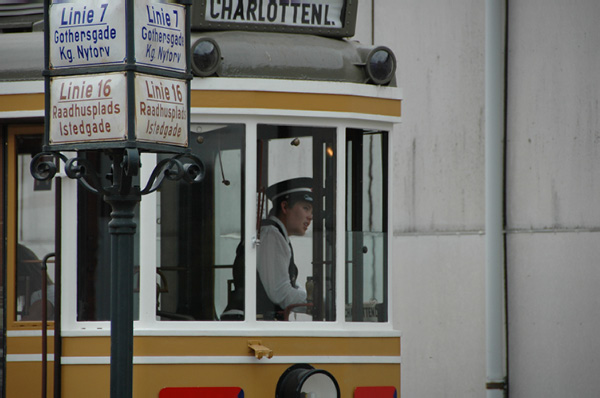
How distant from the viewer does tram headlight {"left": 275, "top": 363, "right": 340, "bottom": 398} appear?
16.3ft

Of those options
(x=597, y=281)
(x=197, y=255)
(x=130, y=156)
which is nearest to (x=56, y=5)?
(x=130, y=156)

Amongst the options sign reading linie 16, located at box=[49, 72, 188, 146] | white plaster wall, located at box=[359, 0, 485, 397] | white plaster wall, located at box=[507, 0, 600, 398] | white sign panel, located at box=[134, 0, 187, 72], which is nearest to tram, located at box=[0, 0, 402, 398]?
white sign panel, located at box=[134, 0, 187, 72]

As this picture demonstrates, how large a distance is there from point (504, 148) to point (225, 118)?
14.4 feet

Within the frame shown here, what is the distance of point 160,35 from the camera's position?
13.9ft

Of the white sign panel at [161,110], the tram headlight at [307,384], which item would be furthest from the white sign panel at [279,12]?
the tram headlight at [307,384]

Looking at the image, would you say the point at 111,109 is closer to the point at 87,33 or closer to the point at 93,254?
the point at 87,33

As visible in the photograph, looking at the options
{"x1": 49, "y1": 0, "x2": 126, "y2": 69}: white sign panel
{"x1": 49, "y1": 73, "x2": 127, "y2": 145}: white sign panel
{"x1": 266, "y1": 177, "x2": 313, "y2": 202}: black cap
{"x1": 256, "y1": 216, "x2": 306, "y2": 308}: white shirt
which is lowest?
{"x1": 256, "y1": 216, "x2": 306, "y2": 308}: white shirt

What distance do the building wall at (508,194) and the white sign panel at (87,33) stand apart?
522cm

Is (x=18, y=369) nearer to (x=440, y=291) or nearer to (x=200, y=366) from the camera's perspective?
(x=200, y=366)

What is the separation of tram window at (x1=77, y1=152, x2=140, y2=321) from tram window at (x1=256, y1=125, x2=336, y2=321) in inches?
25.4

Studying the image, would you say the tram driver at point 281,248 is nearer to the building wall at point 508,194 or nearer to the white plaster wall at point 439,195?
the building wall at point 508,194

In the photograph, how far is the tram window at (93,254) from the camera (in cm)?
519

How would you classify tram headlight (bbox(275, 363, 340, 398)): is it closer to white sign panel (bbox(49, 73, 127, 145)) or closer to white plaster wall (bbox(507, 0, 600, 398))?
white sign panel (bbox(49, 73, 127, 145))

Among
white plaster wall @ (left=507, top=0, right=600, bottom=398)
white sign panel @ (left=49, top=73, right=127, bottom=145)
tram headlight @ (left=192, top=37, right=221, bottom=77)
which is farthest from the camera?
white plaster wall @ (left=507, top=0, right=600, bottom=398)
